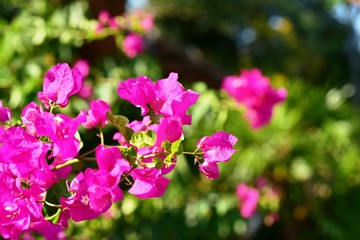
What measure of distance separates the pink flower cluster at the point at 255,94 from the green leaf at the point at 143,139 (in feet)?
6.01

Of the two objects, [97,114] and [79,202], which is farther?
[97,114]

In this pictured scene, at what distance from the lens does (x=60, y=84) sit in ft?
2.33

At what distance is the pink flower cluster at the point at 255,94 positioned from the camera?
2.55 m

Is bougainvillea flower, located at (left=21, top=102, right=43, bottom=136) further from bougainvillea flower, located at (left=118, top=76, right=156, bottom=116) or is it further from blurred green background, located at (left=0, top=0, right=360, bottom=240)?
blurred green background, located at (left=0, top=0, right=360, bottom=240)

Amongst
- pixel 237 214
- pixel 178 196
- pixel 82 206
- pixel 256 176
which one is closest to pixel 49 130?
pixel 82 206

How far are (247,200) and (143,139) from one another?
7.04 ft

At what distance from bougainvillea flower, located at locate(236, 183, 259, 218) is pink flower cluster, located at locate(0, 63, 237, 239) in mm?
1946

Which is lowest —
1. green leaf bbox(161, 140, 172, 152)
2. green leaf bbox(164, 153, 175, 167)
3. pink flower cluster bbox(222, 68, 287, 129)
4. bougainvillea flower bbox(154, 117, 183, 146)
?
pink flower cluster bbox(222, 68, 287, 129)

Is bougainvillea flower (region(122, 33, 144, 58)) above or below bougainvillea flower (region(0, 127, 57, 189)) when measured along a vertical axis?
below

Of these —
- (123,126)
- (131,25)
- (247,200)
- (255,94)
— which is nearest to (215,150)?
(123,126)

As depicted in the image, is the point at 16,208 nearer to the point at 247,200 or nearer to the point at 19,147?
the point at 19,147

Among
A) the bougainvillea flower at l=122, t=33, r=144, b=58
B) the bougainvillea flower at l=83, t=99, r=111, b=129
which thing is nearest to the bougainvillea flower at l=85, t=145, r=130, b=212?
the bougainvillea flower at l=83, t=99, r=111, b=129

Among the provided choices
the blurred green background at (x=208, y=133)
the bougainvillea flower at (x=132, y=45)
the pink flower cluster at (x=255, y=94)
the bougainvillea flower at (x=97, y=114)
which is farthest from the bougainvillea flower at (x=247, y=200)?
the bougainvillea flower at (x=97, y=114)

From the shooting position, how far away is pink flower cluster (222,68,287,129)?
255cm
